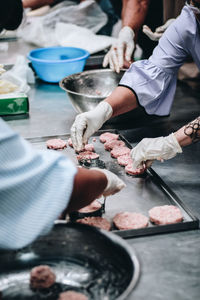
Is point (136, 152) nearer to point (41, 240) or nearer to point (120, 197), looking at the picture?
point (120, 197)

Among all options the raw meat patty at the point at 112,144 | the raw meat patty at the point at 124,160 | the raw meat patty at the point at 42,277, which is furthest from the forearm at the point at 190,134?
the raw meat patty at the point at 42,277

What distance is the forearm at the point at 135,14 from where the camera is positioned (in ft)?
12.2

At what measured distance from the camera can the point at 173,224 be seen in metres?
1.68

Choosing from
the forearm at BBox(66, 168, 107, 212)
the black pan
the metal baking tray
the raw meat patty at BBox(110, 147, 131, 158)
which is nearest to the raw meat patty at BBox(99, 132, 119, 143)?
the raw meat patty at BBox(110, 147, 131, 158)

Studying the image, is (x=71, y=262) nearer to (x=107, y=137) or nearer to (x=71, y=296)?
(x=71, y=296)

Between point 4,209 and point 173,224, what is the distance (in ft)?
2.64

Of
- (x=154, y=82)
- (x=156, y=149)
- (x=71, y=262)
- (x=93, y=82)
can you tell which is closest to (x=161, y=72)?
(x=154, y=82)

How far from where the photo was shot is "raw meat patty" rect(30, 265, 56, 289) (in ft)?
4.43

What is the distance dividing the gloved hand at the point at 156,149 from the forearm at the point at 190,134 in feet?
0.13

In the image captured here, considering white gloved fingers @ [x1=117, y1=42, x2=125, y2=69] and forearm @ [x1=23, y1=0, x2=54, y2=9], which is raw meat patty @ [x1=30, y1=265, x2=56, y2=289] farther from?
forearm @ [x1=23, y1=0, x2=54, y2=9]

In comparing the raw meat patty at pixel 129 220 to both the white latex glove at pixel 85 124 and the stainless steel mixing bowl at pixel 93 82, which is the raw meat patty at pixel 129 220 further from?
the stainless steel mixing bowl at pixel 93 82

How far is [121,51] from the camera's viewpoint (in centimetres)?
337

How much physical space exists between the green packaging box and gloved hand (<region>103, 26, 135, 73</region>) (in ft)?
2.67

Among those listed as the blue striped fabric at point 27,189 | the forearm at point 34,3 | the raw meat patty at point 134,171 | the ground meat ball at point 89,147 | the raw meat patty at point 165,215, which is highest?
the blue striped fabric at point 27,189
